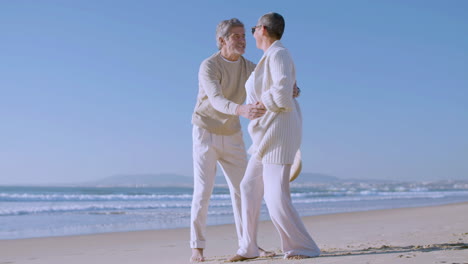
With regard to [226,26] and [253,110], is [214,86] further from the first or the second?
[253,110]

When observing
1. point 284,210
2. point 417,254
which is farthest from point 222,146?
point 417,254

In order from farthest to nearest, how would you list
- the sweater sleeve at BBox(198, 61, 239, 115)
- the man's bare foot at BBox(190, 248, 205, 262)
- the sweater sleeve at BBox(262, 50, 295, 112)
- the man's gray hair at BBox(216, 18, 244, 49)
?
1. the man's bare foot at BBox(190, 248, 205, 262)
2. the man's gray hair at BBox(216, 18, 244, 49)
3. the sweater sleeve at BBox(198, 61, 239, 115)
4. the sweater sleeve at BBox(262, 50, 295, 112)

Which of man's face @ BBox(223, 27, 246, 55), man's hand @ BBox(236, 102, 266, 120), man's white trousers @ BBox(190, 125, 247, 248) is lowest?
man's white trousers @ BBox(190, 125, 247, 248)

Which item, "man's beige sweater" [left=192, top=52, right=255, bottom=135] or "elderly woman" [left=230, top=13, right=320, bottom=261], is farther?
"man's beige sweater" [left=192, top=52, right=255, bottom=135]

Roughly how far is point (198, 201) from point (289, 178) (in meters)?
1.02

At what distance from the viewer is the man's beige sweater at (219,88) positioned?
4.14m

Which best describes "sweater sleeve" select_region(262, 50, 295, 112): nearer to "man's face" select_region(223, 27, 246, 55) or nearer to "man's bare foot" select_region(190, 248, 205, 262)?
"man's face" select_region(223, 27, 246, 55)

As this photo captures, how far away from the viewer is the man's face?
4102 mm

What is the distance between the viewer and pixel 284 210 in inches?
134

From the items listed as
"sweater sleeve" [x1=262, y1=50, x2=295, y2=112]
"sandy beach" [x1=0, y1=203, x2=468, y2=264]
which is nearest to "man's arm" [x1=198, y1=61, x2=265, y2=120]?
"sweater sleeve" [x1=262, y1=50, x2=295, y2=112]

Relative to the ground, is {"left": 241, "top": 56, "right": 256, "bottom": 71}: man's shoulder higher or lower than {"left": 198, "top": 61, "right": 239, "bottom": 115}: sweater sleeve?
higher

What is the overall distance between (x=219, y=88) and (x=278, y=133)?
80 cm

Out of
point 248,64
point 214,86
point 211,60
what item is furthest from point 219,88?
point 248,64

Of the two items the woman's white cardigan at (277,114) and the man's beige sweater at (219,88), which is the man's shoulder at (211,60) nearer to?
the man's beige sweater at (219,88)
